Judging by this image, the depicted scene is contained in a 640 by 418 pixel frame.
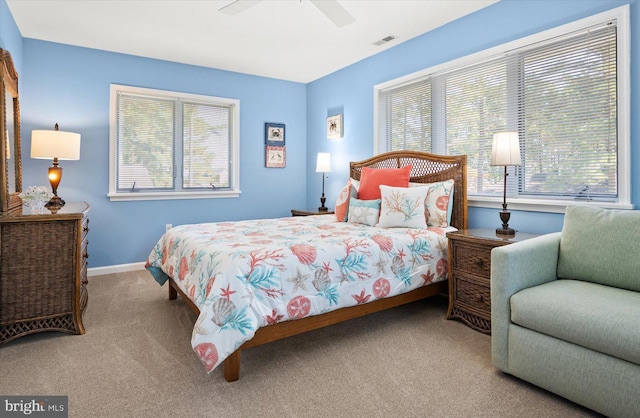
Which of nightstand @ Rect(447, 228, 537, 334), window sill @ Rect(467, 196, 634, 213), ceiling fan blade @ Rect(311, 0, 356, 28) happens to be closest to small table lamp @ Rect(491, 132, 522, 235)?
nightstand @ Rect(447, 228, 537, 334)

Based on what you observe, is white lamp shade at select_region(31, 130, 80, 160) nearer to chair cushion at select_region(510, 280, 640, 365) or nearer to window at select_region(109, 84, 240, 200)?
window at select_region(109, 84, 240, 200)

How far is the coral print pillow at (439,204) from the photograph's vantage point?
3.16 meters

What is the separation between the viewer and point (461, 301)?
2.71 m

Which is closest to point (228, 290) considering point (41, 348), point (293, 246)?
point (293, 246)

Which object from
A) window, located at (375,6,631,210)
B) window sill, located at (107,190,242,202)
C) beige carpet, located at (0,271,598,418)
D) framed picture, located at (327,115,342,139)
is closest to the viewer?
beige carpet, located at (0,271,598,418)

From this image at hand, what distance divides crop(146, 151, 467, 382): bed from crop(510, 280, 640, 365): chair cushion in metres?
0.88

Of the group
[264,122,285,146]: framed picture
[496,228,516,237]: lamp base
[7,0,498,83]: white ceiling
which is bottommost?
[496,228,516,237]: lamp base

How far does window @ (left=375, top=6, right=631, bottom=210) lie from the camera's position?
243cm

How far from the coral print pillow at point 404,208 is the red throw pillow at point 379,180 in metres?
0.23

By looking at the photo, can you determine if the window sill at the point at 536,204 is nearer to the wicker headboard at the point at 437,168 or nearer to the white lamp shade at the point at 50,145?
the wicker headboard at the point at 437,168

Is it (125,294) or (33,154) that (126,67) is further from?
(125,294)

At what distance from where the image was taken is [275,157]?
17.4 ft

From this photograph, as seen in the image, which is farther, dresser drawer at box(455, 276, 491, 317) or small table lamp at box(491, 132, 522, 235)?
small table lamp at box(491, 132, 522, 235)

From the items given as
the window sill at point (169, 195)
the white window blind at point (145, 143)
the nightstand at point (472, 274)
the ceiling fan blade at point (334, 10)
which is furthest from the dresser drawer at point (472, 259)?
the white window blind at point (145, 143)
